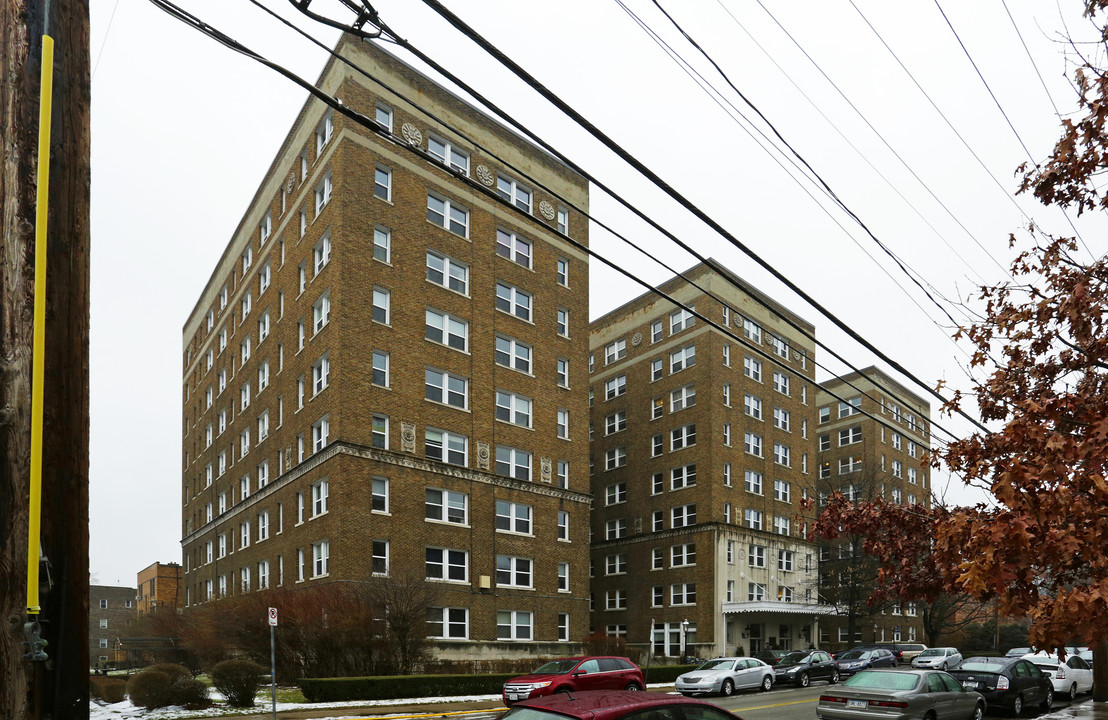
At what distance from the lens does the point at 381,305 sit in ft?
127

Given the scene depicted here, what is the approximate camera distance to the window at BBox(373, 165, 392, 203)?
129ft

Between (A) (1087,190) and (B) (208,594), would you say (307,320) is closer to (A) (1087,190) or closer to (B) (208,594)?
(B) (208,594)

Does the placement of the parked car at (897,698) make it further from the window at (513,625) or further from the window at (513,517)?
the window at (513,517)

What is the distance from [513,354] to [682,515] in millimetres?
20901

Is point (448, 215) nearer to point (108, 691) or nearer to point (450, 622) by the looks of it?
point (450, 622)

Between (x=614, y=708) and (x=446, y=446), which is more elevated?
(x=446, y=446)

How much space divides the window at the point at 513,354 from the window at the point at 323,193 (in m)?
9.84

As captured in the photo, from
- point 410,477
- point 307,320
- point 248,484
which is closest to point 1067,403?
point 410,477

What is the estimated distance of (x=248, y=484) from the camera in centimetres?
5041

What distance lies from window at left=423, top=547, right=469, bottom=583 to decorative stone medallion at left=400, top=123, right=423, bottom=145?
17.7 metres

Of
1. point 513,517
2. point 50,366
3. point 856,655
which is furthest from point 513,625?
point 50,366

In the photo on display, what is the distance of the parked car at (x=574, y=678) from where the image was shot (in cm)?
2353

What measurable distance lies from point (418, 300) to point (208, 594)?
30.5 meters

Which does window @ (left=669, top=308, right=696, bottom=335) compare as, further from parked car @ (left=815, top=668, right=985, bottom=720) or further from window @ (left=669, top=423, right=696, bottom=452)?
parked car @ (left=815, top=668, right=985, bottom=720)
